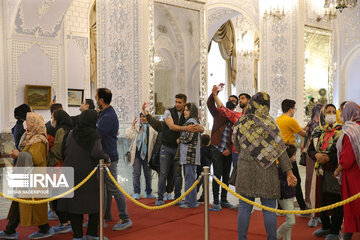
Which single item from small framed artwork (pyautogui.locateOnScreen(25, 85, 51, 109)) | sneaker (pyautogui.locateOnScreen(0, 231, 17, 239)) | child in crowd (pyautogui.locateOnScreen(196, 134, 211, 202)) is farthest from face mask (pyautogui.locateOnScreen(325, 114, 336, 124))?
small framed artwork (pyautogui.locateOnScreen(25, 85, 51, 109))

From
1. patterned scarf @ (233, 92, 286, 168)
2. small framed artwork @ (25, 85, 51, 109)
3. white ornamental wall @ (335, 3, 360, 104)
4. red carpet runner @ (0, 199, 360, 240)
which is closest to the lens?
patterned scarf @ (233, 92, 286, 168)

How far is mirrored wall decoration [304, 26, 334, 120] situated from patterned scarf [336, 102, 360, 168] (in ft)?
21.0

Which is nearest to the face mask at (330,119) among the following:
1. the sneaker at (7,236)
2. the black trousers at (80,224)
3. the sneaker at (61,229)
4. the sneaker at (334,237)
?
the sneaker at (334,237)

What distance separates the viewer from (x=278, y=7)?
10305mm

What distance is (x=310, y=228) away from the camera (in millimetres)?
5258

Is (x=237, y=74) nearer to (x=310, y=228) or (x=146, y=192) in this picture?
(x=146, y=192)

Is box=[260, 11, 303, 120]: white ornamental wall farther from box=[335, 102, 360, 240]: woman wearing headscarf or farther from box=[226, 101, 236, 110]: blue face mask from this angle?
box=[335, 102, 360, 240]: woman wearing headscarf

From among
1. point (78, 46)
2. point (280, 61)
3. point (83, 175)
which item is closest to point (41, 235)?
point (83, 175)

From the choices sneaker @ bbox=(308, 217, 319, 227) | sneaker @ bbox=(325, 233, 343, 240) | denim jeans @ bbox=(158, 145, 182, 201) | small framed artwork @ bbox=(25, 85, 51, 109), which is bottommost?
sneaker @ bbox=(308, 217, 319, 227)

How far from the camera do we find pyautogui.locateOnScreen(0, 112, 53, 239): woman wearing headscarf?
4738mm

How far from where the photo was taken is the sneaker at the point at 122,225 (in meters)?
5.29

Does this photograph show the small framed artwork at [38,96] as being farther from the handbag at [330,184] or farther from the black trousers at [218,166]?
the handbag at [330,184]

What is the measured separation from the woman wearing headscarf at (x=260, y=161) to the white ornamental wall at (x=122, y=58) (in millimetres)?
4085

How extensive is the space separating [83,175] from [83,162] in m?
0.13
